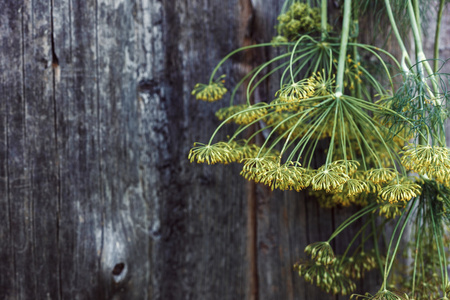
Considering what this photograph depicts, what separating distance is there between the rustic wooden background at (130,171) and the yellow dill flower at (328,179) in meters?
0.52

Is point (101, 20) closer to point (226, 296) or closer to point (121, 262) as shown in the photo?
point (121, 262)

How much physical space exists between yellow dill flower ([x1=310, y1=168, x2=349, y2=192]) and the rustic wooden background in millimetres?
523

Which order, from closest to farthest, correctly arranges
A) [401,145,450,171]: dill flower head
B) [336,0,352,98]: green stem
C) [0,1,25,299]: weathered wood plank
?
[401,145,450,171]: dill flower head → [336,0,352,98]: green stem → [0,1,25,299]: weathered wood plank

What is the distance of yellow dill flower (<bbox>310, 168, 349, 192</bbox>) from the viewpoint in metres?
0.81

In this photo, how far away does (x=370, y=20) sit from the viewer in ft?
4.30

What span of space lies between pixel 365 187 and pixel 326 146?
43 cm

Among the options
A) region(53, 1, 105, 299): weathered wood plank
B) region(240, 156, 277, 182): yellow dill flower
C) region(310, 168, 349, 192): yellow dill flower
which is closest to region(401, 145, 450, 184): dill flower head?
region(310, 168, 349, 192): yellow dill flower

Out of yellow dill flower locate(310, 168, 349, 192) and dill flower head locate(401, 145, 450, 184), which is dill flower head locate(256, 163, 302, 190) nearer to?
yellow dill flower locate(310, 168, 349, 192)

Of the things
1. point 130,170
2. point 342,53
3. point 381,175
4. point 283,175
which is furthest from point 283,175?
point 130,170

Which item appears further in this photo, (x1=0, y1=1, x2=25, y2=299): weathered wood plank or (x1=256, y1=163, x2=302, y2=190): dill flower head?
(x1=0, y1=1, x2=25, y2=299): weathered wood plank

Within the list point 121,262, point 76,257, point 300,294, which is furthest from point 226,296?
point 76,257

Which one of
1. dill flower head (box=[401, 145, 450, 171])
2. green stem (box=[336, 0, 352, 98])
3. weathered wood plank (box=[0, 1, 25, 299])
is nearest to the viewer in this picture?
dill flower head (box=[401, 145, 450, 171])

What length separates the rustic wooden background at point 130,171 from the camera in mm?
1152

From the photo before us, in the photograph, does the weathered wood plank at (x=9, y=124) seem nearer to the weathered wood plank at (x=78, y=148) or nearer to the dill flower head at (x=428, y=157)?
the weathered wood plank at (x=78, y=148)
